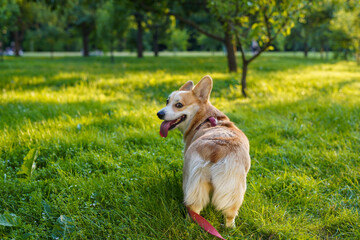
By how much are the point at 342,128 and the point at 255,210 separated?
3.29 metres

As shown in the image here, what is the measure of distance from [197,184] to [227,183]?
9.4 inches

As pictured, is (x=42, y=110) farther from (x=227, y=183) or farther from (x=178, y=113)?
(x=227, y=183)

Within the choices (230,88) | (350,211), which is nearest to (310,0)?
(230,88)

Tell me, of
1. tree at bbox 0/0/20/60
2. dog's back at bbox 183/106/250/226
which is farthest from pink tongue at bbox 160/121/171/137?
tree at bbox 0/0/20/60

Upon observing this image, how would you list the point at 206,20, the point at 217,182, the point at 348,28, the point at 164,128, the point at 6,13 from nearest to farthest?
the point at 217,182, the point at 164,128, the point at 6,13, the point at 348,28, the point at 206,20

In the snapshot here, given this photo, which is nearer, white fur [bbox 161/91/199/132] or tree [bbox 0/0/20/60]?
white fur [bbox 161/91/199/132]

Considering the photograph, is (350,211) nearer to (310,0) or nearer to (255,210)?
(255,210)

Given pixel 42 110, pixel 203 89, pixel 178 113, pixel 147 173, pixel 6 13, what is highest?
pixel 6 13

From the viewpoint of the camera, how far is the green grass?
255 cm

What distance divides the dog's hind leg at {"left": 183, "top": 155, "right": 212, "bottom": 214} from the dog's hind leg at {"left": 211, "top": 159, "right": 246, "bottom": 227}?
0.07 m

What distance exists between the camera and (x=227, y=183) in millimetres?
2191

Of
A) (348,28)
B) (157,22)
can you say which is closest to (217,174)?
(157,22)

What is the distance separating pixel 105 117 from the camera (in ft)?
17.3

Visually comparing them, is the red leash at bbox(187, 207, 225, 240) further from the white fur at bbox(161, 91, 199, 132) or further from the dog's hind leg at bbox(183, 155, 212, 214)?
the white fur at bbox(161, 91, 199, 132)
